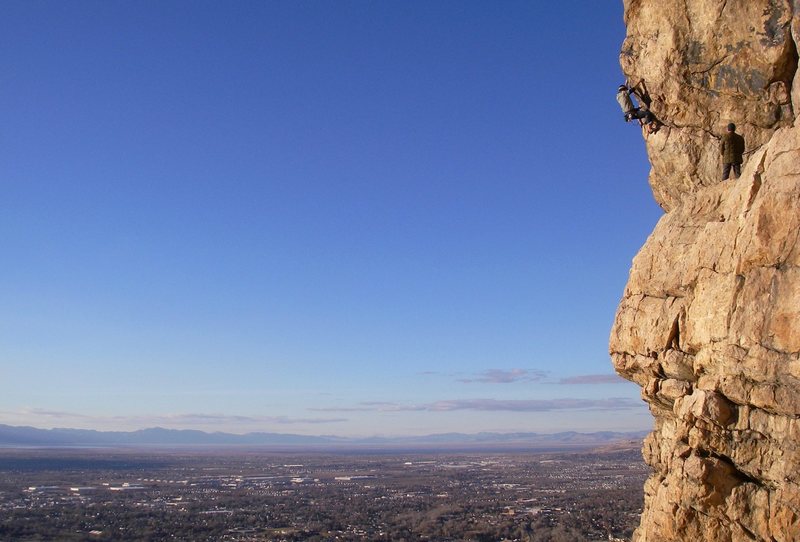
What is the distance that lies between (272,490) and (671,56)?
352 feet

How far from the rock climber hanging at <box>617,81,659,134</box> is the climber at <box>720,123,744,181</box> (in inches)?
89.5

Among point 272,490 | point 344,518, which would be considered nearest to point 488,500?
point 344,518

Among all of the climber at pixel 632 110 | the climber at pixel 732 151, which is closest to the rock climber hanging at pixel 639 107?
the climber at pixel 632 110

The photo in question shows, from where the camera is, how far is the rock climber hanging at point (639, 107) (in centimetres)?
1877

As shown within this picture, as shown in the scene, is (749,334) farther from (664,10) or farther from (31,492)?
(31,492)

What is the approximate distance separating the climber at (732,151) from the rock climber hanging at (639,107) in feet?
7.46

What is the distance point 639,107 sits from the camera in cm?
1930

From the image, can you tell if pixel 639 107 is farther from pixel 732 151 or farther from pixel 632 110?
pixel 732 151

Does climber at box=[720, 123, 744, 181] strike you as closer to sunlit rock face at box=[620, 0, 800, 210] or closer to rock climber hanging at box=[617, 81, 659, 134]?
sunlit rock face at box=[620, 0, 800, 210]

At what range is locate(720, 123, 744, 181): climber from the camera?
54.8ft

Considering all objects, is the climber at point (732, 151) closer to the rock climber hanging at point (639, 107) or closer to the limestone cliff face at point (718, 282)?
the limestone cliff face at point (718, 282)

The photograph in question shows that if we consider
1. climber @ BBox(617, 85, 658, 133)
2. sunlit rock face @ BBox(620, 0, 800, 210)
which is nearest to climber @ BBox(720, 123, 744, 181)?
sunlit rock face @ BBox(620, 0, 800, 210)

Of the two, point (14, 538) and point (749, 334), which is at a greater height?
point (749, 334)

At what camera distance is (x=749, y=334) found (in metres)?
13.7
